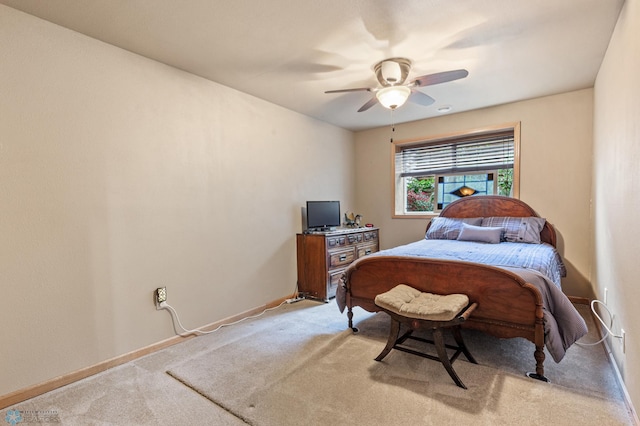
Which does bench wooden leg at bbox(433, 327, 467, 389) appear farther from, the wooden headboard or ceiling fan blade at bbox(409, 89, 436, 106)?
Result: the wooden headboard

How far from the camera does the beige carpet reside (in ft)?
5.55

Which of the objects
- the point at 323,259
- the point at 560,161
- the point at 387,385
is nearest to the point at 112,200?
the point at 323,259

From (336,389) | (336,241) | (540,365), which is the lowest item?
(336,389)

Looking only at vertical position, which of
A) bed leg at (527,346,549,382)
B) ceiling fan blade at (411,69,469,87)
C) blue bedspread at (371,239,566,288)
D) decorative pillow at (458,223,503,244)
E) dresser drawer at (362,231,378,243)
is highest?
ceiling fan blade at (411,69,469,87)

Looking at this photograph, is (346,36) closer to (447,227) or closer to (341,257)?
(341,257)

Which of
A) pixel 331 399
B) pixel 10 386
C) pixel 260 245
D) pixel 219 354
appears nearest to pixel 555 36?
pixel 331 399

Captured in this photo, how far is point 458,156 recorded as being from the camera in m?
4.40

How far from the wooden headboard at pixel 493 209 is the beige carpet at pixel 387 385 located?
1.55 metres

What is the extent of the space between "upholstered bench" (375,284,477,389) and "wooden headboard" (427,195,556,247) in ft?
7.08

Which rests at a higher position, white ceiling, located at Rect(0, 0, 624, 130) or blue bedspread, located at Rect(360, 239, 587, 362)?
white ceiling, located at Rect(0, 0, 624, 130)

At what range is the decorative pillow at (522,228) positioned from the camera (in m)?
3.46

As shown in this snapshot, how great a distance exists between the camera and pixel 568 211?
3.58m

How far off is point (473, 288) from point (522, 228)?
1821 mm

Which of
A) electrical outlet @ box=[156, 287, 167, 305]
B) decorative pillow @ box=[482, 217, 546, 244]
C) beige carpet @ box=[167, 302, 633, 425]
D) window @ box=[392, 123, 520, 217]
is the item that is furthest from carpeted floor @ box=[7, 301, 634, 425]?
window @ box=[392, 123, 520, 217]
